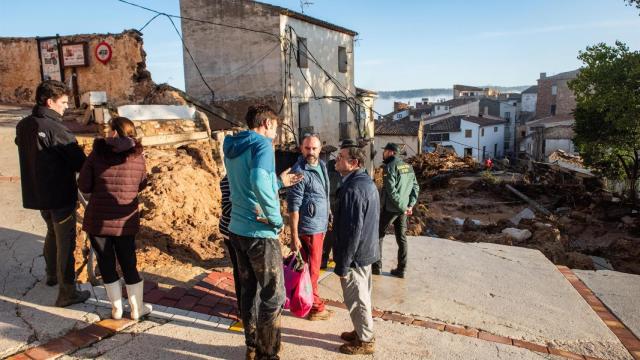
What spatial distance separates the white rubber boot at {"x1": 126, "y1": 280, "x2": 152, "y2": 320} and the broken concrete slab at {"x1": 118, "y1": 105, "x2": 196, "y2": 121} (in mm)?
5304

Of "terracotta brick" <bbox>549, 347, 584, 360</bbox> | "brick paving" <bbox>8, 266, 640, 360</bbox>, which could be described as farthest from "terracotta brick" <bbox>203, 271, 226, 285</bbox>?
"terracotta brick" <bbox>549, 347, 584, 360</bbox>

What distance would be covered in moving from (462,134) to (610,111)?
111ft

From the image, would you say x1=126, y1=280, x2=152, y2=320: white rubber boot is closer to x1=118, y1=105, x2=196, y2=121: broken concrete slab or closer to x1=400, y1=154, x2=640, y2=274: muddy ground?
x1=118, y1=105, x2=196, y2=121: broken concrete slab

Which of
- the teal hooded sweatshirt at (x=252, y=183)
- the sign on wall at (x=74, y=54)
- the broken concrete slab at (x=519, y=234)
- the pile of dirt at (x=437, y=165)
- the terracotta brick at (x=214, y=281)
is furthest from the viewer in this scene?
the pile of dirt at (x=437, y=165)

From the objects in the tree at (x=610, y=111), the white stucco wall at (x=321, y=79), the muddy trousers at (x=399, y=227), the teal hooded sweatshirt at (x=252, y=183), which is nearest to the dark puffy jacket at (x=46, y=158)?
the teal hooded sweatshirt at (x=252, y=183)

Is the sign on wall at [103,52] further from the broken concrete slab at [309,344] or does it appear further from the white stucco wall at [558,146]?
the white stucco wall at [558,146]

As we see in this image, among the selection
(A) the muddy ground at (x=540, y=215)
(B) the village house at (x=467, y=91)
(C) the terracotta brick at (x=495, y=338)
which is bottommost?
(A) the muddy ground at (x=540, y=215)

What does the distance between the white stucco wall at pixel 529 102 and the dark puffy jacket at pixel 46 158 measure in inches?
2837

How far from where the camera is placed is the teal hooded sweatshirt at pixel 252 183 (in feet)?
9.25

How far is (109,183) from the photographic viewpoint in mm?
3324

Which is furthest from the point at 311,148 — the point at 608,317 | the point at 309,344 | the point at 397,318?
the point at 608,317

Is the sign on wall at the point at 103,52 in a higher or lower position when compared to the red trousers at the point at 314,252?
higher

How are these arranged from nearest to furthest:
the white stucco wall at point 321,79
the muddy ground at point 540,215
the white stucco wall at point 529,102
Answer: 1. the muddy ground at point 540,215
2. the white stucco wall at point 321,79
3. the white stucco wall at point 529,102

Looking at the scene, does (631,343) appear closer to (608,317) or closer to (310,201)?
(608,317)
